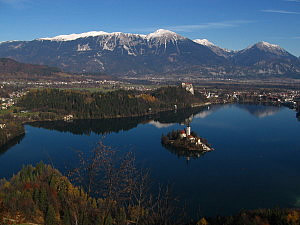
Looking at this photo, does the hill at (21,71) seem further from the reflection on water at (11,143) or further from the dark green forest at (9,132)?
the reflection on water at (11,143)

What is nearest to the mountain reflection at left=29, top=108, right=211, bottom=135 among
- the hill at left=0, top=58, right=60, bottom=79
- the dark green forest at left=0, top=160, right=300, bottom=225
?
the dark green forest at left=0, top=160, right=300, bottom=225

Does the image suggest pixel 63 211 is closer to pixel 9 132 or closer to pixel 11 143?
pixel 11 143

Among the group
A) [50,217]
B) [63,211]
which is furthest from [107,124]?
[50,217]

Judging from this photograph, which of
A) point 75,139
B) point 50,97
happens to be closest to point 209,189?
point 75,139

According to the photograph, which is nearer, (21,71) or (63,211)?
(63,211)

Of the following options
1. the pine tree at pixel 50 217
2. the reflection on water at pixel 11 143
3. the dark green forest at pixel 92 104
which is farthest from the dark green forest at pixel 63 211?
the dark green forest at pixel 92 104

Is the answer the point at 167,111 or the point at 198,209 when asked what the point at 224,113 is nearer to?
the point at 167,111
